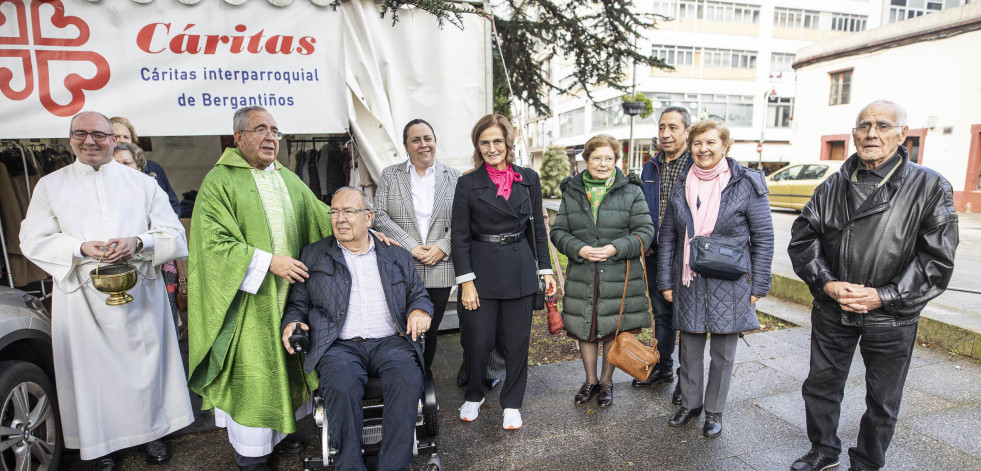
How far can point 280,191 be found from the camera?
3.03 meters

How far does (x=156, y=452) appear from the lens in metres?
3.01

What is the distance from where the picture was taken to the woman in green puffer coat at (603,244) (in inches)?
136

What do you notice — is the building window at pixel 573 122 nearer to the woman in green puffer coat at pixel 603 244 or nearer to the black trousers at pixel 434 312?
the woman in green puffer coat at pixel 603 244

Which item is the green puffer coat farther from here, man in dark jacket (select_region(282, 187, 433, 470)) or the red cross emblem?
the red cross emblem

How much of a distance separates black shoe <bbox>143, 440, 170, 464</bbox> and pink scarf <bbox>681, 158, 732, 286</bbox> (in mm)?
3287

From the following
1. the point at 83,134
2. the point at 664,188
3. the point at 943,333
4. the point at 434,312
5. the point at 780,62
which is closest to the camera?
the point at 83,134

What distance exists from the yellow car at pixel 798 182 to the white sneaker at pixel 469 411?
14889 mm

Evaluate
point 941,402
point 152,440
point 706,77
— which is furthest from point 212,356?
point 706,77

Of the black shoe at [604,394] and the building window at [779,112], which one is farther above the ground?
the building window at [779,112]

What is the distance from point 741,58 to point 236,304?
34618mm

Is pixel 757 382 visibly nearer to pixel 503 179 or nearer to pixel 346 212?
pixel 503 179

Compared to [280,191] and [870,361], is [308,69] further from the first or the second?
[870,361]

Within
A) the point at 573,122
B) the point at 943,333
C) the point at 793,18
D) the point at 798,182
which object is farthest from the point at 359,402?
the point at 793,18

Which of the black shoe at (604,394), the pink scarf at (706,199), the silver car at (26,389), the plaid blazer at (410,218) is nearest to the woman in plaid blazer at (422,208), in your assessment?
the plaid blazer at (410,218)
